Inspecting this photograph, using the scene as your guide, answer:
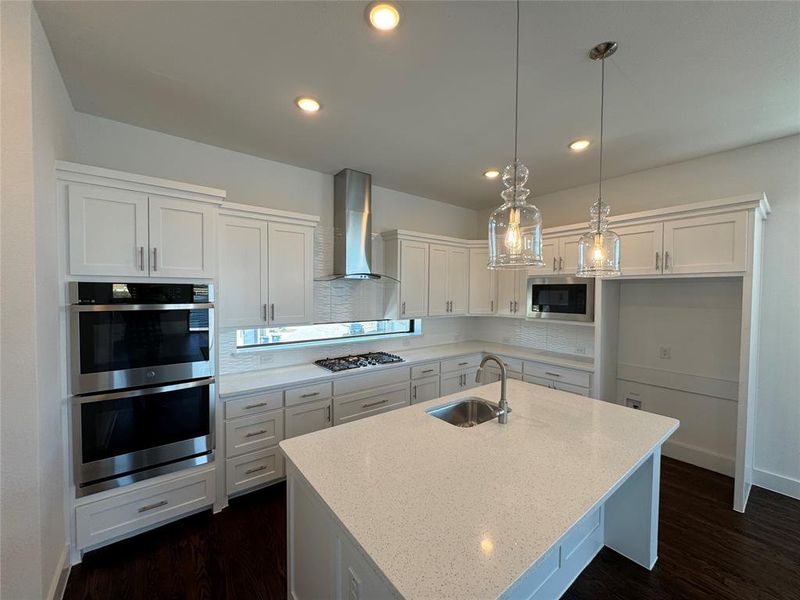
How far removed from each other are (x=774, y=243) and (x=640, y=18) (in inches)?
96.2

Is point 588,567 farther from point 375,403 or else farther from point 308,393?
point 308,393

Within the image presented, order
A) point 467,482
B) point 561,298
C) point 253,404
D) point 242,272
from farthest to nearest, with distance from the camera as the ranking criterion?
point 561,298
point 242,272
point 253,404
point 467,482

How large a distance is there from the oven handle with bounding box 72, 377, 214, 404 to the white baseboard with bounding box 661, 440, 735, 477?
4121 millimetres

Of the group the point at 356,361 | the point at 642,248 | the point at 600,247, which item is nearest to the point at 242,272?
the point at 356,361

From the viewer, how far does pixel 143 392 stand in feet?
6.42

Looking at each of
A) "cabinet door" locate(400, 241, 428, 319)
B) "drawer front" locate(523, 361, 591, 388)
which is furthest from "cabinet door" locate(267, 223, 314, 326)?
"drawer front" locate(523, 361, 591, 388)

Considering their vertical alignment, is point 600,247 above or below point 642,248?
below

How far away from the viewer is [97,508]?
1.87 meters

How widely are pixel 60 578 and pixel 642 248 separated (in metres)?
4.49

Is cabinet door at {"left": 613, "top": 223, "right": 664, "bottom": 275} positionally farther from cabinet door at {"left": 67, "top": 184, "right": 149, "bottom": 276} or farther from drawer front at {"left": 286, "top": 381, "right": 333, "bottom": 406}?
cabinet door at {"left": 67, "top": 184, "right": 149, "bottom": 276}

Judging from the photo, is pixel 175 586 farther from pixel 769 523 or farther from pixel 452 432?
pixel 769 523

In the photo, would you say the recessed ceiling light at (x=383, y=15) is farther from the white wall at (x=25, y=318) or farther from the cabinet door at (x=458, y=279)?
the cabinet door at (x=458, y=279)

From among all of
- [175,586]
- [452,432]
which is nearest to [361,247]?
[452,432]

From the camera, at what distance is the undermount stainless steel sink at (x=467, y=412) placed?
2080mm
